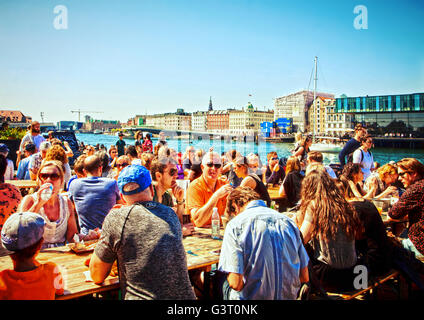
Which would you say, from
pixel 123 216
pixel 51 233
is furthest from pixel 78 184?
pixel 123 216

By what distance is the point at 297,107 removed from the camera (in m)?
118

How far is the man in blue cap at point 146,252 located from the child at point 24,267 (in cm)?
31

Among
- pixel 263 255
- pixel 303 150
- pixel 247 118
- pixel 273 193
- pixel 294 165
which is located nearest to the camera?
pixel 263 255

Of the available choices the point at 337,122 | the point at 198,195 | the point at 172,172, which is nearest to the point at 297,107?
the point at 337,122

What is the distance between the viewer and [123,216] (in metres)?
1.90

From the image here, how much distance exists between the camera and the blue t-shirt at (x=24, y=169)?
655 cm

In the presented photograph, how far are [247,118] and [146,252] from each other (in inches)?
5341

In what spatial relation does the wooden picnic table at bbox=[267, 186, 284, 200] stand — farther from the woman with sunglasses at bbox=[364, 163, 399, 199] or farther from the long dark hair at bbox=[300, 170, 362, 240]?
the long dark hair at bbox=[300, 170, 362, 240]

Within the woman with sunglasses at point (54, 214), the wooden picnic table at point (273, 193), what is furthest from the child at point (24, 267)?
the wooden picnic table at point (273, 193)

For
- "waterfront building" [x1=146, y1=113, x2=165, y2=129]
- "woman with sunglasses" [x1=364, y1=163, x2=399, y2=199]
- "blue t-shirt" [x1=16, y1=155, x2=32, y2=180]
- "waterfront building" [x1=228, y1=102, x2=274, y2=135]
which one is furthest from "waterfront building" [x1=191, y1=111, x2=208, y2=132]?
"woman with sunglasses" [x1=364, y1=163, x2=399, y2=199]

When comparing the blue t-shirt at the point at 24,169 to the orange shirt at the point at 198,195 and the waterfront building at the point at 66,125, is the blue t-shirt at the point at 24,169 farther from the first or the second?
the waterfront building at the point at 66,125

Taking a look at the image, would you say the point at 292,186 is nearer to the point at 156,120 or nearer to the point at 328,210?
the point at 328,210

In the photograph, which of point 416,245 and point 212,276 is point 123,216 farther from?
point 416,245
